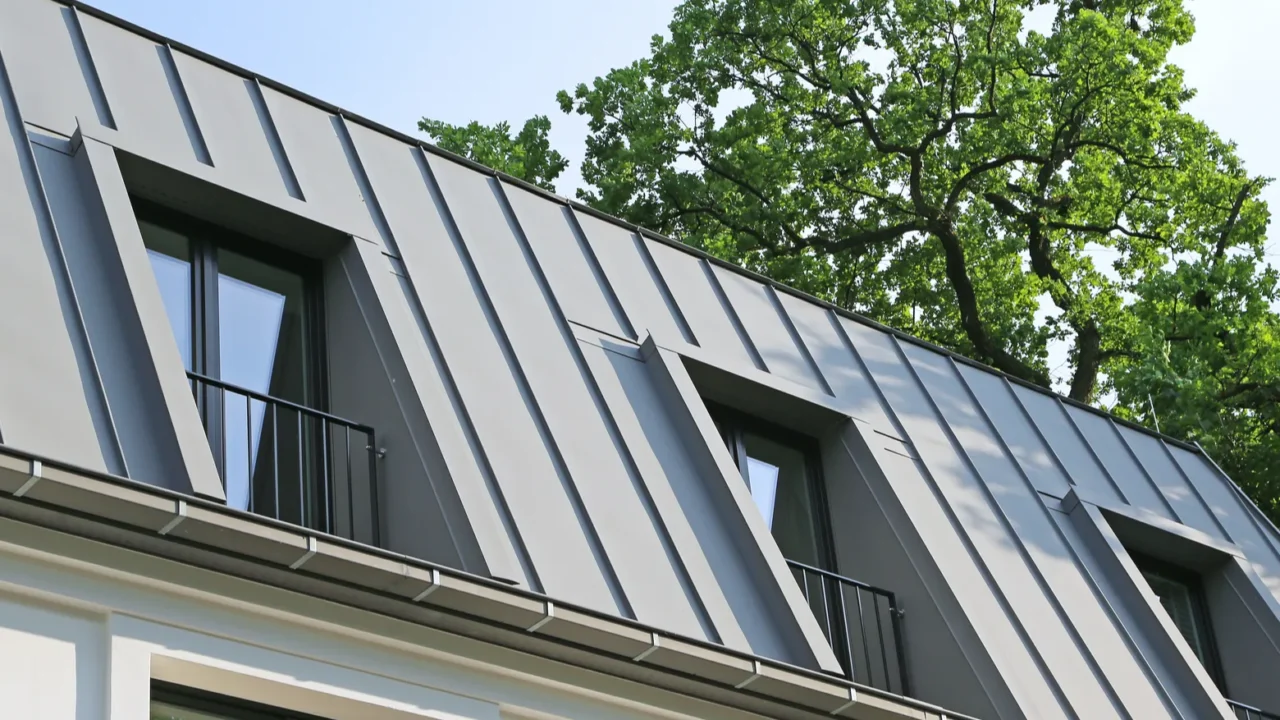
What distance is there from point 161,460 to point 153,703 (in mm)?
985

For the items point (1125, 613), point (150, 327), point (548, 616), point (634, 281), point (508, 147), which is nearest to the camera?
point (150, 327)

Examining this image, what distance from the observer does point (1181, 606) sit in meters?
13.6

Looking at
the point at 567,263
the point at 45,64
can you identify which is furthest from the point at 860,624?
the point at 45,64

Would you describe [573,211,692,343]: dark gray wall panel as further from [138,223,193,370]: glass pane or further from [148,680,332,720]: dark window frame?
[148,680,332,720]: dark window frame

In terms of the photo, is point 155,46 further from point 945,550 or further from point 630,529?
point 945,550

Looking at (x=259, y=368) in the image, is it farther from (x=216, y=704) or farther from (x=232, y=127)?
(x=216, y=704)

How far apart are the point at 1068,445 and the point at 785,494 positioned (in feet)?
9.80

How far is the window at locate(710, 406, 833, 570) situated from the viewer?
11266mm

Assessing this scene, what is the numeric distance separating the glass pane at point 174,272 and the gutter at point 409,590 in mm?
2010

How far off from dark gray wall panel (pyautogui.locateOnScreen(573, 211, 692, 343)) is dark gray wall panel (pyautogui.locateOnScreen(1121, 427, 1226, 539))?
471 centimetres

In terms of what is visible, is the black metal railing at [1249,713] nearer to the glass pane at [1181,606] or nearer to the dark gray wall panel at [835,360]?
the glass pane at [1181,606]

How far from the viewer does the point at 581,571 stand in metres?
8.41

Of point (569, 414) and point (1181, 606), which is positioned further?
point (1181, 606)

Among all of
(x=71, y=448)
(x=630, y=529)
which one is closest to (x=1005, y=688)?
(x=630, y=529)
